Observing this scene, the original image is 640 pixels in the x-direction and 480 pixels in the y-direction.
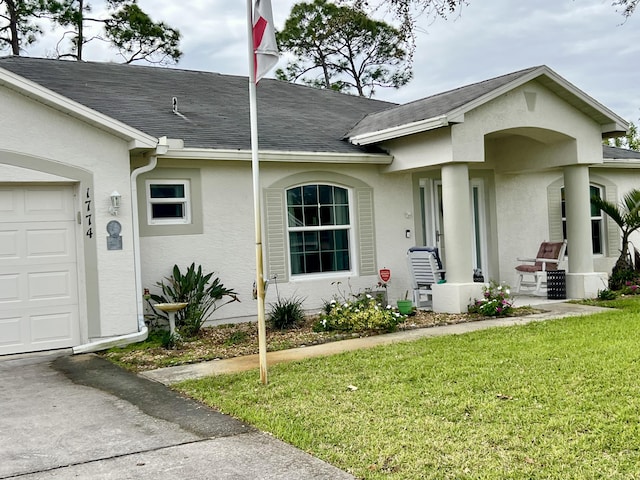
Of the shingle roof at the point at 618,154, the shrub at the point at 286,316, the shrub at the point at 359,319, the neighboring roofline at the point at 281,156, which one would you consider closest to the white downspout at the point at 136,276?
the neighboring roofline at the point at 281,156

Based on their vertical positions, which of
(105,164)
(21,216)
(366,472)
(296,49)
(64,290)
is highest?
(296,49)

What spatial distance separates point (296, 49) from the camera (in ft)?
98.0

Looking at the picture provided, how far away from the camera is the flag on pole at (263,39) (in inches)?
263

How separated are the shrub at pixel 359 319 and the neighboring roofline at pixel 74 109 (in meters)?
3.59

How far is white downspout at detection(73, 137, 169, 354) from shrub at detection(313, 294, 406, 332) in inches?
100

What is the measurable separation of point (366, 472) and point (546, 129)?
932 centimetres

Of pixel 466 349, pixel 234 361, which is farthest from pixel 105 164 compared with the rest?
pixel 466 349

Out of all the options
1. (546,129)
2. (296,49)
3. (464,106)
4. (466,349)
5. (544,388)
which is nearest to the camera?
(544,388)

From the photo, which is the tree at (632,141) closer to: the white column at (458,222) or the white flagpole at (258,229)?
the white column at (458,222)

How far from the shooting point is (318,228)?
11.8 m

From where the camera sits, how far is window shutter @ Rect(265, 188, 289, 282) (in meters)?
11.2

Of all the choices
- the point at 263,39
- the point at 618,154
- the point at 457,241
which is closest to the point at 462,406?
the point at 263,39

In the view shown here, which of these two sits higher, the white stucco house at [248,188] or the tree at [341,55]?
the tree at [341,55]

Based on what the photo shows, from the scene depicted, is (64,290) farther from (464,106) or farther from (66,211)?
(464,106)
